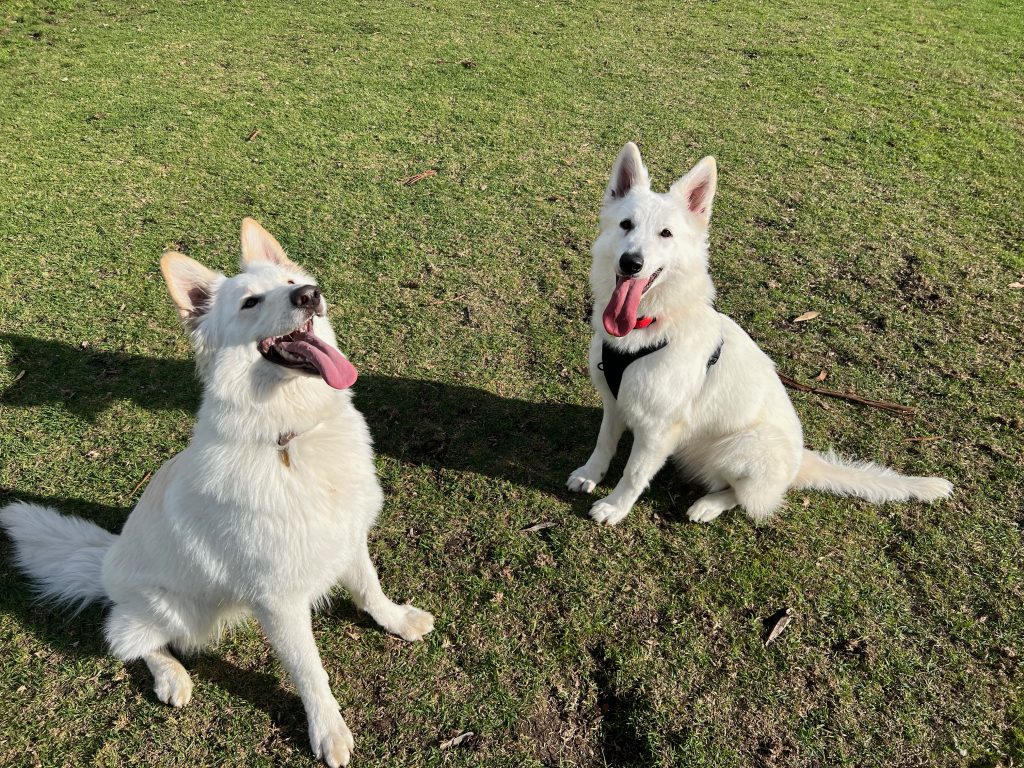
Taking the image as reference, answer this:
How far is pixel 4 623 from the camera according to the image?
3.13 metres

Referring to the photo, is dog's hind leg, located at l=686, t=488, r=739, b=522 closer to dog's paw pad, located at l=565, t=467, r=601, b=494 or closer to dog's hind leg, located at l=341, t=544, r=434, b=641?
dog's paw pad, located at l=565, t=467, r=601, b=494

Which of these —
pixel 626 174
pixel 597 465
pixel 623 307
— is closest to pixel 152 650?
pixel 597 465

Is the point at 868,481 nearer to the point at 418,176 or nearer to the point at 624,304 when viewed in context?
the point at 624,304

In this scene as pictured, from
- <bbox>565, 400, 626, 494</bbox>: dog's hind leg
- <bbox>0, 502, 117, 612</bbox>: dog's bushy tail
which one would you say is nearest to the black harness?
<bbox>565, 400, 626, 494</bbox>: dog's hind leg

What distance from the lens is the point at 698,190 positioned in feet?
11.0

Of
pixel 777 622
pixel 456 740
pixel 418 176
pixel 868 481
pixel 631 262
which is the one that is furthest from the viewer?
pixel 418 176

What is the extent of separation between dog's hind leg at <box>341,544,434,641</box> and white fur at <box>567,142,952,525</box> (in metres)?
1.21

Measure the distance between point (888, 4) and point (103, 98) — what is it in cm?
1378

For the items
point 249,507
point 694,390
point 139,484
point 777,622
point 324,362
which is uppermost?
point 324,362

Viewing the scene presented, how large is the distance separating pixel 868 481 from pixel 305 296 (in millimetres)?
3346

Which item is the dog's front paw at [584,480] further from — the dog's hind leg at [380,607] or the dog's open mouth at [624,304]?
the dog's hind leg at [380,607]

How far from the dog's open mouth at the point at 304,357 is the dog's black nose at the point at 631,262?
1.50 meters

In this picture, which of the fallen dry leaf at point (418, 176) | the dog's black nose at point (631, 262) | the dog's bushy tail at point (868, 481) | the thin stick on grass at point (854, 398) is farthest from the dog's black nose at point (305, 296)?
the fallen dry leaf at point (418, 176)

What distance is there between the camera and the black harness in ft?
10.9
